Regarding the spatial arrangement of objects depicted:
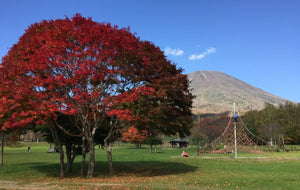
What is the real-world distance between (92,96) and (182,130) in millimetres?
9278

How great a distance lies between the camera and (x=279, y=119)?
3511 inches

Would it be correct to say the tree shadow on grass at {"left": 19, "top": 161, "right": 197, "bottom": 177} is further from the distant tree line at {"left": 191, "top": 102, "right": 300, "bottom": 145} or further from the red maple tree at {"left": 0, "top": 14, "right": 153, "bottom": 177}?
the distant tree line at {"left": 191, "top": 102, "right": 300, "bottom": 145}

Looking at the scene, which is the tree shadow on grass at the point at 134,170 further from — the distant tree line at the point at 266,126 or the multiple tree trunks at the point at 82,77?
the distant tree line at the point at 266,126

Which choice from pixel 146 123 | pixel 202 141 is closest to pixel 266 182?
pixel 146 123

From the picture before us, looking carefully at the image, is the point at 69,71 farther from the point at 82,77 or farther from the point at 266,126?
the point at 266,126

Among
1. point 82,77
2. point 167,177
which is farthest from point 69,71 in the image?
point 167,177

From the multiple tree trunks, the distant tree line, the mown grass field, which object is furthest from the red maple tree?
the distant tree line

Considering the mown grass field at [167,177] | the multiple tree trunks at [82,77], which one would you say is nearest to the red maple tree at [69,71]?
the multiple tree trunks at [82,77]

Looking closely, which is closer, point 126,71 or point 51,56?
point 51,56

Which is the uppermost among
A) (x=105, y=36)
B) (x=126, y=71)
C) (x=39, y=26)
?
(x=39, y=26)

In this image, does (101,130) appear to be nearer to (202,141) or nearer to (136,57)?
(136,57)

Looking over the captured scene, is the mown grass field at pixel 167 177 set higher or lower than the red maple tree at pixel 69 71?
lower

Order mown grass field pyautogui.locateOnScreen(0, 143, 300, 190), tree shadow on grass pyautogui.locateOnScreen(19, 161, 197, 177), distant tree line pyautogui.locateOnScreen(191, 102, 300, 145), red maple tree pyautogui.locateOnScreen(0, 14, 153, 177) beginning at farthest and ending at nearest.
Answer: distant tree line pyautogui.locateOnScreen(191, 102, 300, 145)
tree shadow on grass pyautogui.locateOnScreen(19, 161, 197, 177)
red maple tree pyautogui.locateOnScreen(0, 14, 153, 177)
mown grass field pyautogui.locateOnScreen(0, 143, 300, 190)

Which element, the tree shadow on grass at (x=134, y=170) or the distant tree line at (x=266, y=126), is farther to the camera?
the distant tree line at (x=266, y=126)
